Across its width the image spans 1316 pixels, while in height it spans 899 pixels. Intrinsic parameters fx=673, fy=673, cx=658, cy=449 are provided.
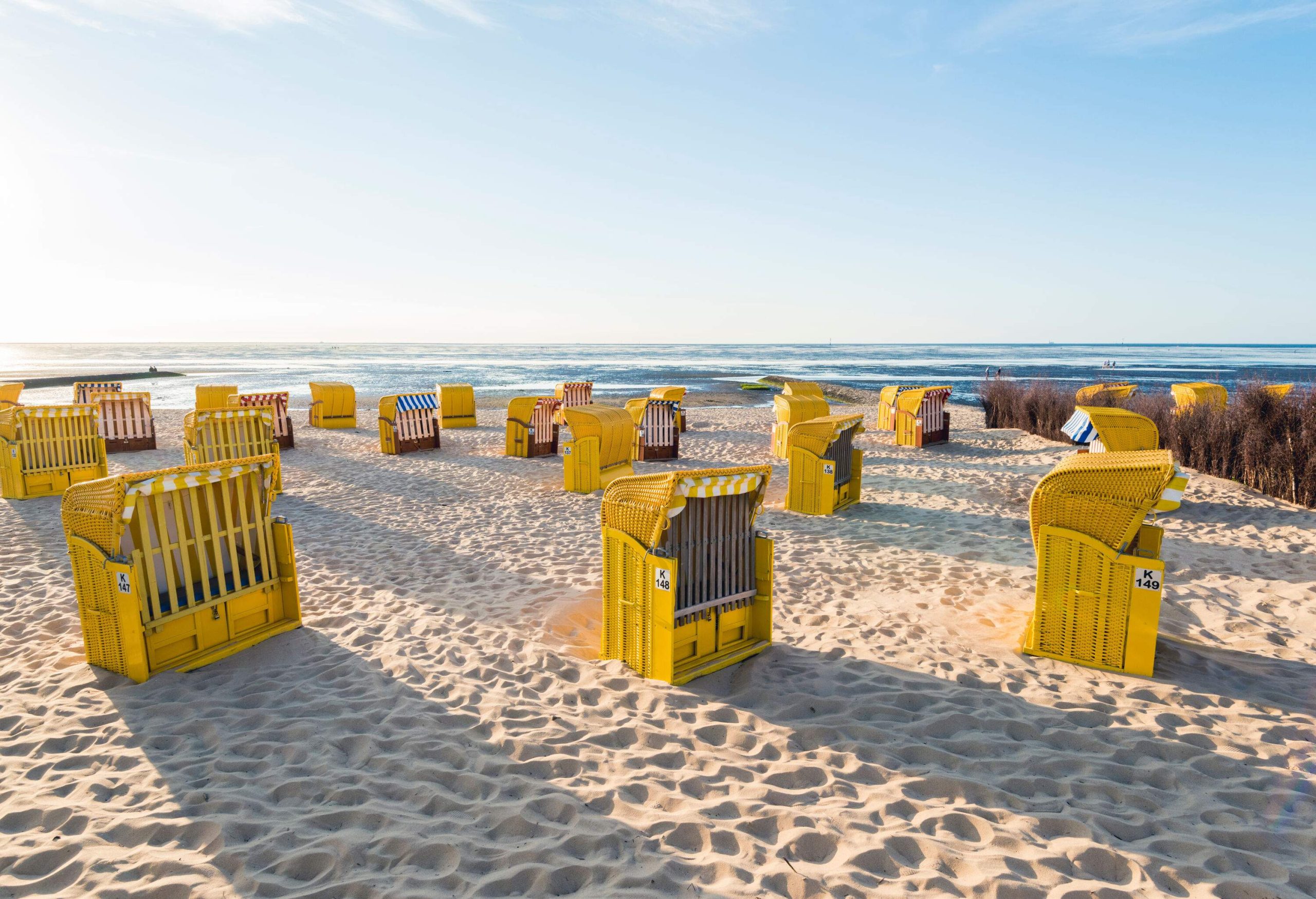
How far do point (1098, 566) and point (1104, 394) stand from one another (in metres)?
14.6

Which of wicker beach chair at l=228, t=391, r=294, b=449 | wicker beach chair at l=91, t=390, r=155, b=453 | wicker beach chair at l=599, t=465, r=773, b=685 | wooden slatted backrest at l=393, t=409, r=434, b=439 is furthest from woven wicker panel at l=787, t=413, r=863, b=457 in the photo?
wicker beach chair at l=91, t=390, r=155, b=453

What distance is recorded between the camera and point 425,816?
336 centimetres

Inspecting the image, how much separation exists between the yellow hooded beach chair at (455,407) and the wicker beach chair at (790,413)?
31.8 ft

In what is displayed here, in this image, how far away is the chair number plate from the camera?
15.6ft

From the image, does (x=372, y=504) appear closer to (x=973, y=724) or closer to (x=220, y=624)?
(x=220, y=624)

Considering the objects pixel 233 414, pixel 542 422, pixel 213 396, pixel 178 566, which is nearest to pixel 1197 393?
pixel 542 422

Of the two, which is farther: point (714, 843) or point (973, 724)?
point (973, 724)

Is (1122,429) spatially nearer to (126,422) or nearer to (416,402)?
(416,402)

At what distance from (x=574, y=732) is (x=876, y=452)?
42.0 ft

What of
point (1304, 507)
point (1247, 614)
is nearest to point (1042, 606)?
point (1247, 614)

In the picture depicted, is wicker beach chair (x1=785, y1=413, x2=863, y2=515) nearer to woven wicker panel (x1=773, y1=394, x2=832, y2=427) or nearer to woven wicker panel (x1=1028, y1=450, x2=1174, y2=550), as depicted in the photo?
woven wicker panel (x1=773, y1=394, x2=832, y2=427)

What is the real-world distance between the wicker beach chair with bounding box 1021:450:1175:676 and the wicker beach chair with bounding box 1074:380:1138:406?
43.6 ft

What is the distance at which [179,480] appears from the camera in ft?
16.1

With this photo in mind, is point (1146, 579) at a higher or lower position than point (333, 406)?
lower
